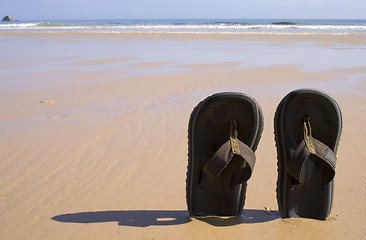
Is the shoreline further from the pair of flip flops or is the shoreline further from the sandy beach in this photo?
the pair of flip flops

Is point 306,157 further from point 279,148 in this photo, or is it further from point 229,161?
point 229,161

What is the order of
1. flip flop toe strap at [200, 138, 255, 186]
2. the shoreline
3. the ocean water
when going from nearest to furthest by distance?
flip flop toe strap at [200, 138, 255, 186]
the shoreline
the ocean water

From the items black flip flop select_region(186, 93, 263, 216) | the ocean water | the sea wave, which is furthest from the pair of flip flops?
the sea wave

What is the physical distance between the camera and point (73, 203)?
2332 mm

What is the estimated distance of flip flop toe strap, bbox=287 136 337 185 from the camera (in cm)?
200

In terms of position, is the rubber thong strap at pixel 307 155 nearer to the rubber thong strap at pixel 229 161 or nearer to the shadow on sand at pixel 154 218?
the rubber thong strap at pixel 229 161

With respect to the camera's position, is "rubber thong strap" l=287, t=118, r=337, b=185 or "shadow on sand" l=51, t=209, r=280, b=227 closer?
"rubber thong strap" l=287, t=118, r=337, b=185

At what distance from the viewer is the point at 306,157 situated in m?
1.98

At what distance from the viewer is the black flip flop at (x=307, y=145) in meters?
2.10

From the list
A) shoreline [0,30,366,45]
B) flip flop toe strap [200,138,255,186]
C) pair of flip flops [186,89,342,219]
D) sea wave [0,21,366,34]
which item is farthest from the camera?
sea wave [0,21,366,34]

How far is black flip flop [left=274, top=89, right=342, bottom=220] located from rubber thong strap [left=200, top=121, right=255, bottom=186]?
0.71 ft

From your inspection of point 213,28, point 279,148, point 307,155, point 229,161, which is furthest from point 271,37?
point 229,161

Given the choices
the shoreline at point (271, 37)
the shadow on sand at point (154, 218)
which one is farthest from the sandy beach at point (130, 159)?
the shoreline at point (271, 37)

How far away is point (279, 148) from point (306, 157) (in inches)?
7.9
